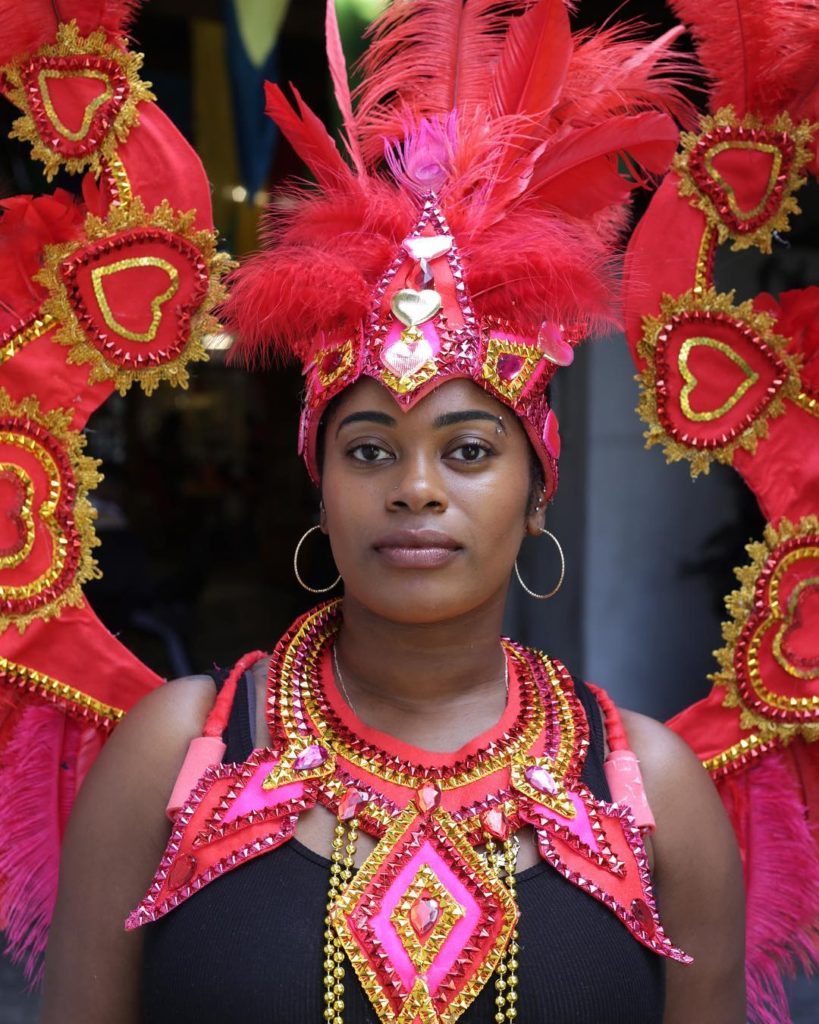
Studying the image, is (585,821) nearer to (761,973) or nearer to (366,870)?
(366,870)

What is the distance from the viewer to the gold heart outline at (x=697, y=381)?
2.11 meters

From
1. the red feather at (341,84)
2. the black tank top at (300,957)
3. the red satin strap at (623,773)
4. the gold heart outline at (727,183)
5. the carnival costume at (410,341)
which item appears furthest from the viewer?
the gold heart outline at (727,183)

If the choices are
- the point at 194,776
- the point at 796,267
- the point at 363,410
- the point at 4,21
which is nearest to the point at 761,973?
the point at 194,776

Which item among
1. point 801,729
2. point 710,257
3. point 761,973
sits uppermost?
point 710,257

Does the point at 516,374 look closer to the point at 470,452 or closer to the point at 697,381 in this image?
the point at 470,452

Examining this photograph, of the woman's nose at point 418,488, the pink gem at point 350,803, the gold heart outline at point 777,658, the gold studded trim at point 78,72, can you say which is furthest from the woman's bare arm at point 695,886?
the gold studded trim at point 78,72

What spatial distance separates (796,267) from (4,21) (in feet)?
12.9

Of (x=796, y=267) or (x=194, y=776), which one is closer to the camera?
(x=194, y=776)

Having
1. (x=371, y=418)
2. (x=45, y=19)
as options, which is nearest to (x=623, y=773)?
(x=371, y=418)

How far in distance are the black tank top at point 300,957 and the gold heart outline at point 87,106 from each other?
4.02ft

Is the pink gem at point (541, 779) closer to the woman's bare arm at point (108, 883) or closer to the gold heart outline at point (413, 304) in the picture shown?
the woman's bare arm at point (108, 883)

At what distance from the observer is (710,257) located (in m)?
2.13

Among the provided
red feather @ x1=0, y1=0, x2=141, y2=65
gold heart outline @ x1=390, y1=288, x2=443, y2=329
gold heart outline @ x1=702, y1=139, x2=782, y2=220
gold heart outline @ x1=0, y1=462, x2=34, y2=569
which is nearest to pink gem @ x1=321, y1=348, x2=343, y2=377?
gold heart outline @ x1=390, y1=288, x2=443, y2=329

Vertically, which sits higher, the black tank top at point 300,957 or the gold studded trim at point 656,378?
the gold studded trim at point 656,378
